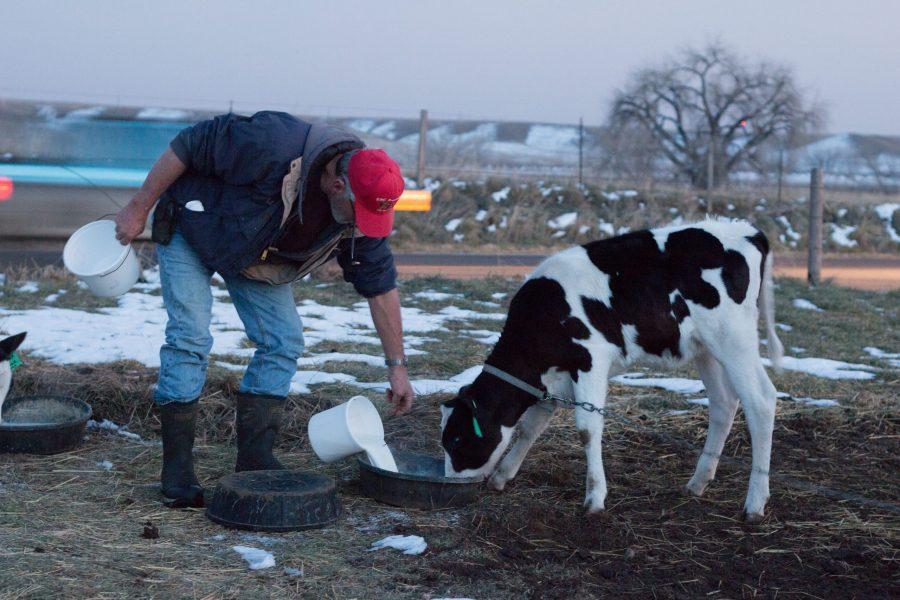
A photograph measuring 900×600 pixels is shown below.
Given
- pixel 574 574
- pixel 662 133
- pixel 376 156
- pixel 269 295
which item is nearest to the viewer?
pixel 574 574

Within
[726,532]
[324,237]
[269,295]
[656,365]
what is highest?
[324,237]

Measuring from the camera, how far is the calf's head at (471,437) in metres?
4.97

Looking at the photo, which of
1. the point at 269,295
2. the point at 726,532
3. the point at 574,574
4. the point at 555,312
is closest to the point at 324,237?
the point at 269,295

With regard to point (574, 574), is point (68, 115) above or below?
above

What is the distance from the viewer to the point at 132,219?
14.9 feet

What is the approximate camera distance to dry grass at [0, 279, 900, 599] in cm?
381

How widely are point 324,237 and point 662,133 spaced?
103ft

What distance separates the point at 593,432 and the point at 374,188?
63.2 inches

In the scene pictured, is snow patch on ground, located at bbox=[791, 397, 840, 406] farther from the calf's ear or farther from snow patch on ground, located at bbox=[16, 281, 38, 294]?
snow patch on ground, located at bbox=[16, 281, 38, 294]

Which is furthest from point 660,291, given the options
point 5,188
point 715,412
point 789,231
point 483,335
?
point 789,231

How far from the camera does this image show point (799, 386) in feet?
23.9

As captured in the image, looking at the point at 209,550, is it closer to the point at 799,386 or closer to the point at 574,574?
the point at 574,574

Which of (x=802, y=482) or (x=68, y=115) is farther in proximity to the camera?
(x=68, y=115)

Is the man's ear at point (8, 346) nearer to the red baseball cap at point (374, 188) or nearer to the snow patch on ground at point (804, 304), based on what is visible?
the red baseball cap at point (374, 188)
